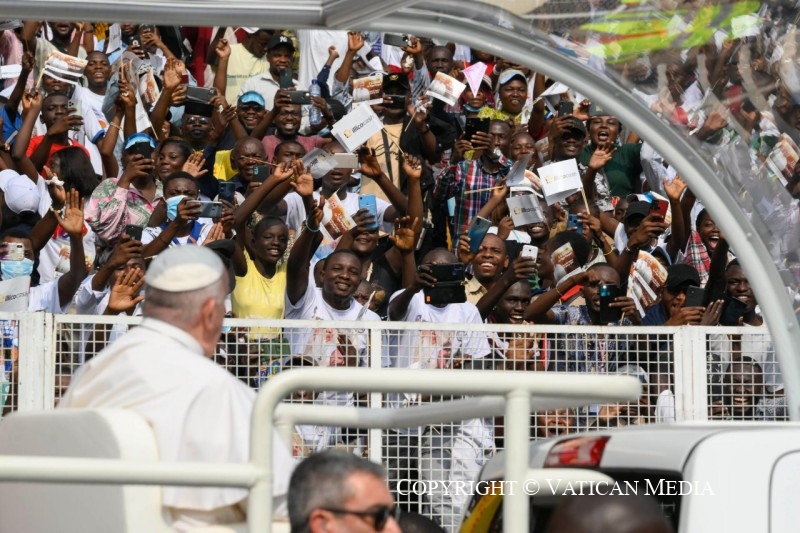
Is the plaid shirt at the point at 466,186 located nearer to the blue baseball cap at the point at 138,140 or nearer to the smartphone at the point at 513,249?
the smartphone at the point at 513,249

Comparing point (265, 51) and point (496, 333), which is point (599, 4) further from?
point (265, 51)

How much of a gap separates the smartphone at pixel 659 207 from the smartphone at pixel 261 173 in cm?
299

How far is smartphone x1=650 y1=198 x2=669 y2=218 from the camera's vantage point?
11043 millimetres

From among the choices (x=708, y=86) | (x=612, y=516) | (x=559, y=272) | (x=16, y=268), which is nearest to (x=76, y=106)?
(x=16, y=268)

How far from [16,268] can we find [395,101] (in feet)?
14.5

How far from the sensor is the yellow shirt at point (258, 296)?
9117mm

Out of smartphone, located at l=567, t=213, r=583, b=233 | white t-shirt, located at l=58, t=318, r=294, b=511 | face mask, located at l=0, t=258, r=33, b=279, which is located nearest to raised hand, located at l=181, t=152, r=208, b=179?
face mask, located at l=0, t=258, r=33, b=279

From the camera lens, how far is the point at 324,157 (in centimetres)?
1110

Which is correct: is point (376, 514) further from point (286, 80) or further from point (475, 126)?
point (286, 80)

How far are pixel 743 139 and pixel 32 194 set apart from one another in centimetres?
623

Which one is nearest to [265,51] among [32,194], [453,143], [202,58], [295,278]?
Result: [202,58]

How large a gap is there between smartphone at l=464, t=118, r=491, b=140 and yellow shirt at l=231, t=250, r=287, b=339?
3.50m

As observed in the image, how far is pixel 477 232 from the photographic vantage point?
10.4 meters

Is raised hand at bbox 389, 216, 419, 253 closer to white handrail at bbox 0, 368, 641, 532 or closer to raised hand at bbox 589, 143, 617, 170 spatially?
raised hand at bbox 589, 143, 617, 170
